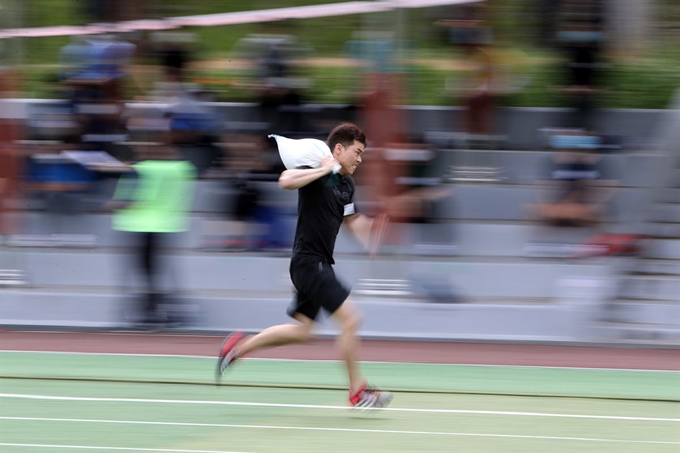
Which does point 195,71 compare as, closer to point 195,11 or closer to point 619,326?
point 195,11

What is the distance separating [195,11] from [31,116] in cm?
366

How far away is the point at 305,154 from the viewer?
745 cm

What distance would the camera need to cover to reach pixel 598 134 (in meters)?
12.2

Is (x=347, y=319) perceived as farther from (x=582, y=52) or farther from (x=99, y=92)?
(x=99, y=92)

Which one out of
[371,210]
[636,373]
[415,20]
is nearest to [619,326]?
[636,373]

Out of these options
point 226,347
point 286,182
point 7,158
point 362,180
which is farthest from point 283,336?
point 7,158

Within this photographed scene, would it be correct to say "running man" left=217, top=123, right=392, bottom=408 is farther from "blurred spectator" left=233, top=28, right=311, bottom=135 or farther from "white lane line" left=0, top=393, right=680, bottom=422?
"blurred spectator" left=233, top=28, right=311, bottom=135

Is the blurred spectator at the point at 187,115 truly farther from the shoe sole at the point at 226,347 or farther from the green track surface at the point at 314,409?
the shoe sole at the point at 226,347

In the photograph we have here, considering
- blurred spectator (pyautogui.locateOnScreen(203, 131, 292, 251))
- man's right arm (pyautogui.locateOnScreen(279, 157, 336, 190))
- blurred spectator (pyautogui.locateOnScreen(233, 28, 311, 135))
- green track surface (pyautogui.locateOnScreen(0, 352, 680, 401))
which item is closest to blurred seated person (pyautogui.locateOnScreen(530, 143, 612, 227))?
blurred spectator (pyautogui.locateOnScreen(233, 28, 311, 135))

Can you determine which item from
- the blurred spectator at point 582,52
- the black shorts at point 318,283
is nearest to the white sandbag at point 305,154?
the black shorts at point 318,283

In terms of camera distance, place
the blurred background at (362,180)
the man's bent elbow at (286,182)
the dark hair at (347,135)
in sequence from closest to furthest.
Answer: the man's bent elbow at (286,182)
the dark hair at (347,135)
the blurred background at (362,180)

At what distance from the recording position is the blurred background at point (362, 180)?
11.3 metres

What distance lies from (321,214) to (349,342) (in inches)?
33.8

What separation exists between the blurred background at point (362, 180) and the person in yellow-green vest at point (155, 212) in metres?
0.02
